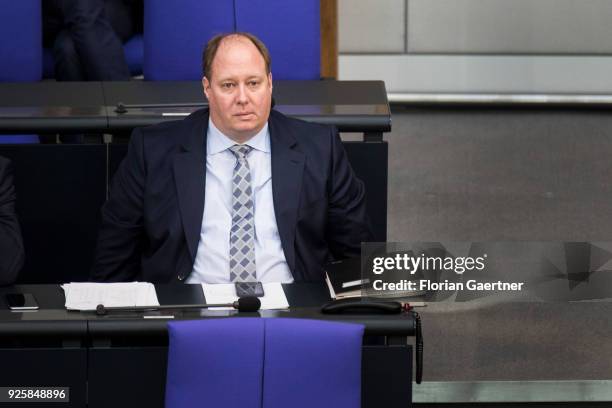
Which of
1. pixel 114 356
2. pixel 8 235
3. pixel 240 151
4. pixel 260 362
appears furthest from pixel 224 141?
pixel 260 362

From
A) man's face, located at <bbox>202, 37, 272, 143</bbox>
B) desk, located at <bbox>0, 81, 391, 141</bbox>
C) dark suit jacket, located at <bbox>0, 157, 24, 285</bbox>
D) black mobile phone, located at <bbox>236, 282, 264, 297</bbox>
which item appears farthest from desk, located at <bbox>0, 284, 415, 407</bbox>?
desk, located at <bbox>0, 81, 391, 141</bbox>

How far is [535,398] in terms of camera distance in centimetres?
359

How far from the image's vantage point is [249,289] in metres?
2.70

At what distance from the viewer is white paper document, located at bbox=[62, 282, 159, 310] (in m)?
2.56

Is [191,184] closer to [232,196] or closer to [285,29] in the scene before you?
[232,196]

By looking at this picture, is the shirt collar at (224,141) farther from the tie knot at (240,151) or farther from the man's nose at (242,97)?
the man's nose at (242,97)

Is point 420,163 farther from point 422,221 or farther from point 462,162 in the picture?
point 422,221

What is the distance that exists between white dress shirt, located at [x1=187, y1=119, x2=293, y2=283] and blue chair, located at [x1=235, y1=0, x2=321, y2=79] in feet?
3.85

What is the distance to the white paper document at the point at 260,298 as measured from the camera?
2596 mm

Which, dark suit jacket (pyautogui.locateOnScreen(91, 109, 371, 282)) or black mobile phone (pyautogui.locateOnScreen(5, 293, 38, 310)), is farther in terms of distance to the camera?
dark suit jacket (pyautogui.locateOnScreen(91, 109, 371, 282))

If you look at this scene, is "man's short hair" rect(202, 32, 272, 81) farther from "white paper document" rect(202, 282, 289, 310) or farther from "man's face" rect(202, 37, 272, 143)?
"white paper document" rect(202, 282, 289, 310)

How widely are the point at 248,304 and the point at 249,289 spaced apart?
0.18 m

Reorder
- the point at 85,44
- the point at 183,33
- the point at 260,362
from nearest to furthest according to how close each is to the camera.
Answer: the point at 260,362 < the point at 183,33 < the point at 85,44

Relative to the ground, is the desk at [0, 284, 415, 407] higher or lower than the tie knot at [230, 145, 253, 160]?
lower
